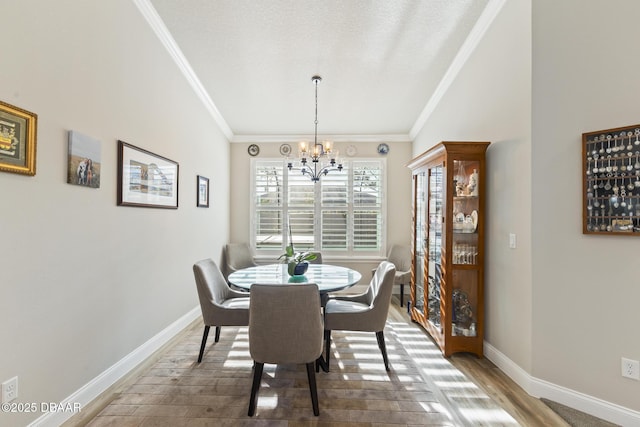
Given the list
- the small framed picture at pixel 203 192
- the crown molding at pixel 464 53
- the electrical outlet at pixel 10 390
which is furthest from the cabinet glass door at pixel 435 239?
the electrical outlet at pixel 10 390

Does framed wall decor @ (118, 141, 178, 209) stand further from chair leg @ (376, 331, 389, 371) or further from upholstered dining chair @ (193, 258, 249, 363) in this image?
chair leg @ (376, 331, 389, 371)

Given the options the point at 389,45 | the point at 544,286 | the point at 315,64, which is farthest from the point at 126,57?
the point at 544,286

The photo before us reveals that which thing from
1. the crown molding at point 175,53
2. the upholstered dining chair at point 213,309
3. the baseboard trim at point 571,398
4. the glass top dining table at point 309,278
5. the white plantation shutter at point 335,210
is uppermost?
the crown molding at point 175,53

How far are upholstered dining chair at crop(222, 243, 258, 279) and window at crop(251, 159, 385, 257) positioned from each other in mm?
309

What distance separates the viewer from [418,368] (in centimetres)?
251

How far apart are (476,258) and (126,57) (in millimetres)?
3505

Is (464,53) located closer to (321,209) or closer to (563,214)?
(563,214)

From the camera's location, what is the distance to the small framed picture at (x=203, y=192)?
3.84 m

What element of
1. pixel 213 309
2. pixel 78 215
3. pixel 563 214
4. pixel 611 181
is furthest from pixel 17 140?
pixel 611 181

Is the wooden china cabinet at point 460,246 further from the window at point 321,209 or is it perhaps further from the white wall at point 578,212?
the window at point 321,209

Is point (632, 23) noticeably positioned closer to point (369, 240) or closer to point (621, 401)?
point (621, 401)

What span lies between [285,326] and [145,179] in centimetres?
190

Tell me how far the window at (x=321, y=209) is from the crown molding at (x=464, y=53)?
1278 mm

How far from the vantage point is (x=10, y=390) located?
1.52 meters
